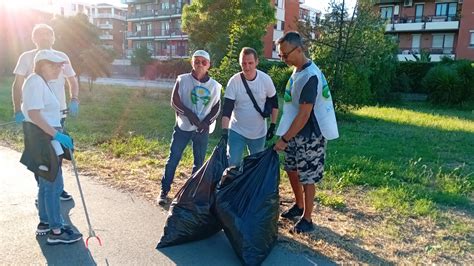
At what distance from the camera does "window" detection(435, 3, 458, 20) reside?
115 ft

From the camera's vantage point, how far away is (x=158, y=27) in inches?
2088

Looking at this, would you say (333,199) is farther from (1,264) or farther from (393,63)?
(393,63)

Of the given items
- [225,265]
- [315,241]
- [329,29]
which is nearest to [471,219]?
[315,241]

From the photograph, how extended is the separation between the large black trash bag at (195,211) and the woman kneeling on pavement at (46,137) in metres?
0.83

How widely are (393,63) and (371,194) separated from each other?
51.4 feet

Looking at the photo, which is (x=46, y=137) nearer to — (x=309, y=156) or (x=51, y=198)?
(x=51, y=198)

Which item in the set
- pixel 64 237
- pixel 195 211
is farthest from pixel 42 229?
pixel 195 211

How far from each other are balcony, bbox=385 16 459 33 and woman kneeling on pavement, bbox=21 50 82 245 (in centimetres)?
3462

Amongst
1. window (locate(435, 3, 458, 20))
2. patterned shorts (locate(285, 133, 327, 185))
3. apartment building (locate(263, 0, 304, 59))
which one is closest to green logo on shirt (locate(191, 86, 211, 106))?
patterned shorts (locate(285, 133, 327, 185))

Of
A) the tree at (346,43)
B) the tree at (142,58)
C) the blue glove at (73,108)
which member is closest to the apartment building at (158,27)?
the tree at (142,58)

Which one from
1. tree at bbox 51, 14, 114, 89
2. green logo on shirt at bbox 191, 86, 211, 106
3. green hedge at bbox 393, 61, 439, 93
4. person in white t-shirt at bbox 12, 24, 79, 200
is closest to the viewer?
person in white t-shirt at bbox 12, 24, 79, 200

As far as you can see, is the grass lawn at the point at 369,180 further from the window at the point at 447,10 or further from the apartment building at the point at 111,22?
the apartment building at the point at 111,22

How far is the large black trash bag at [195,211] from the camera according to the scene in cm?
330

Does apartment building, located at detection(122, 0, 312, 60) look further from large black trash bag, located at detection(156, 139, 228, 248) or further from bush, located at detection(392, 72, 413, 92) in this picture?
large black trash bag, located at detection(156, 139, 228, 248)
